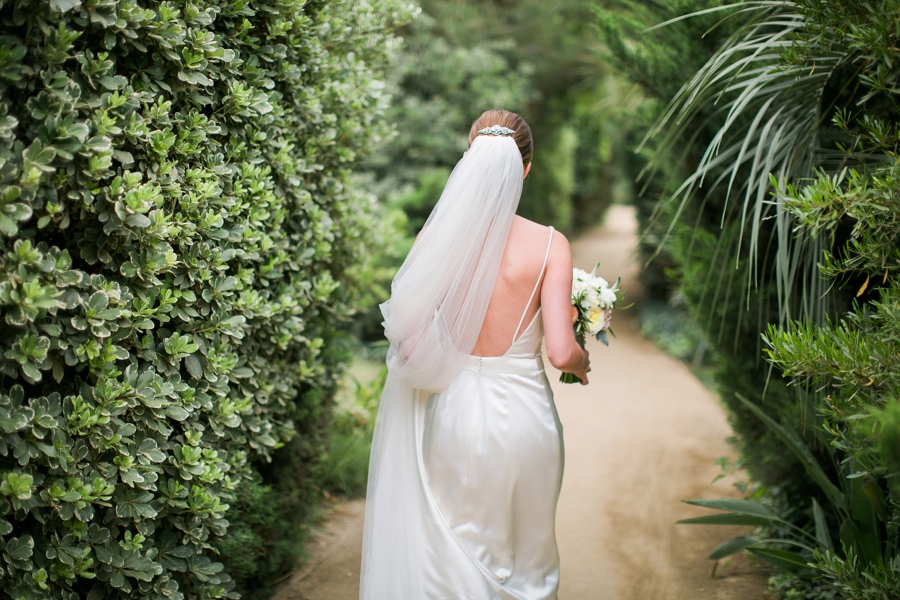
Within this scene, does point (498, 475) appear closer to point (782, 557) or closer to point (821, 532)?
point (782, 557)

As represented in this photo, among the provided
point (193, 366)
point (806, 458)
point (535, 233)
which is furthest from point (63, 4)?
point (806, 458)

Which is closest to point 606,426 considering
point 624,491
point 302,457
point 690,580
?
point 624,491

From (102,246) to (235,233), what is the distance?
597 mm

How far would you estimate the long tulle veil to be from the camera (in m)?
2.72

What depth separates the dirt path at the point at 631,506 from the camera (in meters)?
3.81

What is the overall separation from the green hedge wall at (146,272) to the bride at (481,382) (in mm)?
729

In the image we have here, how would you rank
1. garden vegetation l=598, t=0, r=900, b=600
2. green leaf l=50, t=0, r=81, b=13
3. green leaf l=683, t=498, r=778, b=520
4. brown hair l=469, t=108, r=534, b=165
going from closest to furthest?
green leaf l=50, t=0, r=81, b=13 < garden vegetation l=598, t=0, r=900, b=600 < brown hair l=469, t=108, r=534, b=165 < green leaf l=683, t=498, r=778, b=520

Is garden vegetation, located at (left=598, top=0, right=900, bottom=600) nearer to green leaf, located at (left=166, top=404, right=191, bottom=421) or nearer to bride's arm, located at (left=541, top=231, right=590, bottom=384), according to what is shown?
bride's arm, located at (left=541, top=231, right=590, bottom=384)

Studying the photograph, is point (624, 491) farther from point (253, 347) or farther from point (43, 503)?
point (43, 503)

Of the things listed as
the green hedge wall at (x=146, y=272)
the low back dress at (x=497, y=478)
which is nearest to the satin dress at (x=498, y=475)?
the low back dress at (x=497, y=478)

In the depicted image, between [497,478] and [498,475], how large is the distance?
1cm

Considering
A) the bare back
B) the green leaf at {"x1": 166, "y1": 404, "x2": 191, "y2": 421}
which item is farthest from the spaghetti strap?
the green leaf at {"x1": 166, "y1": 404, "x2": 191, "y2": 421}

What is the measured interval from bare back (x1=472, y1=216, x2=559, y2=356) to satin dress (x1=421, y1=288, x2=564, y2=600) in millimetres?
45

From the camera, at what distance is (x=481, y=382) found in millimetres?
2791
